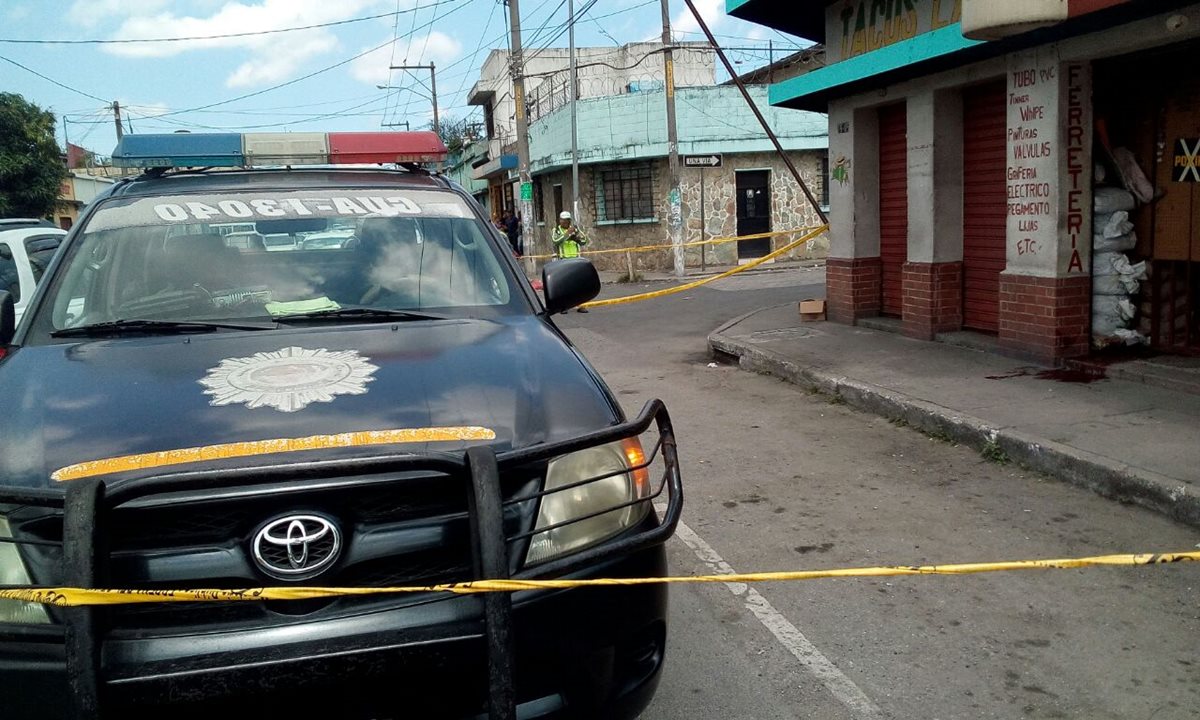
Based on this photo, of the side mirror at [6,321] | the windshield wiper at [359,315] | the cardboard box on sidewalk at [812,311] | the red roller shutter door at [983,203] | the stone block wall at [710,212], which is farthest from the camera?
the stone block wall at [710,212]

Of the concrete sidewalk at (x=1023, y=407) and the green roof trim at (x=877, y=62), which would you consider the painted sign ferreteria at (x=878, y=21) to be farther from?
the concrete sidewalk at (x=1023, y=407)

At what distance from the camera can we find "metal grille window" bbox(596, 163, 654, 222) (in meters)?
27.9

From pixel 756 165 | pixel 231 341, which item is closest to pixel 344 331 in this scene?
pixel 231 341

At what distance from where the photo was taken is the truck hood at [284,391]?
2432mm

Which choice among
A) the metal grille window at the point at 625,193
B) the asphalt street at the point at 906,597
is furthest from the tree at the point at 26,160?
the asphalt street at the point at 906,597

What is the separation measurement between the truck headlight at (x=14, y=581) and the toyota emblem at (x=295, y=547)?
487 millimetres

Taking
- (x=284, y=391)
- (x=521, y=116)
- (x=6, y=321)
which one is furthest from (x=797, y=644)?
(x=521, y=116)

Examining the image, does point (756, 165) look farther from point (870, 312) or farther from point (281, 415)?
point (281, 415)

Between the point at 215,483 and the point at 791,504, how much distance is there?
13.7 ft

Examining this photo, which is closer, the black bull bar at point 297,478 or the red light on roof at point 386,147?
the black bull bar at point 297,478

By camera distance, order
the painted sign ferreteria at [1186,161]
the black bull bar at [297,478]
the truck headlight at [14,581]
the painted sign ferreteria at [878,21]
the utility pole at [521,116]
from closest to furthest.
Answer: the black bull bar at [297,478] < the truck headlight at [14,581] < the painted sign ferreteria at [1186,161] < the painted sign ferreteria at [878,21] < the utility pole at [521,116]

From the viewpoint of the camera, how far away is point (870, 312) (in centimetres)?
1201

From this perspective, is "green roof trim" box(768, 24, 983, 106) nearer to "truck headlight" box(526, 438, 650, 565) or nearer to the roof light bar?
the roof light bar

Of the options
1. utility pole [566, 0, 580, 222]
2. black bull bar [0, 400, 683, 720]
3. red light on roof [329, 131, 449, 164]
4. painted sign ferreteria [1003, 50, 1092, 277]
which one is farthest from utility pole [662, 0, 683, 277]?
black bull bar [0, 400, 683, 720]
